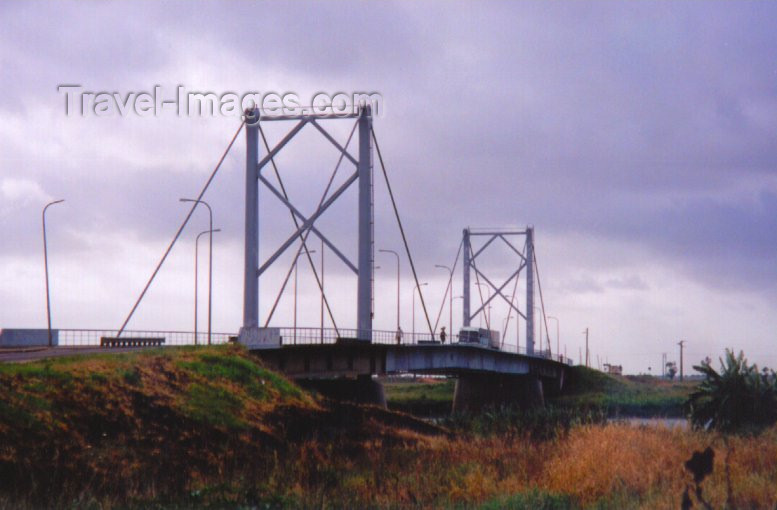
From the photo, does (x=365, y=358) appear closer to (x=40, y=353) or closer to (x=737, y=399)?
(x=40, y=353)

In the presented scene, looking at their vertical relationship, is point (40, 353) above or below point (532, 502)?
above

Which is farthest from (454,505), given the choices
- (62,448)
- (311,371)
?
(311,371)

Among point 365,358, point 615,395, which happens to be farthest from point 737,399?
point 615,395

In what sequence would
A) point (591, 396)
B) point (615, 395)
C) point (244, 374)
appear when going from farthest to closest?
point (591, 396) < point (615, 395) < point (244, 374)

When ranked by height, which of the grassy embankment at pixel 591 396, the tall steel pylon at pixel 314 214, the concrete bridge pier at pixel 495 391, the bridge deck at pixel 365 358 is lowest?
the grassy embankment at pixel 591 396

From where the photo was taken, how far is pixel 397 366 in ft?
189

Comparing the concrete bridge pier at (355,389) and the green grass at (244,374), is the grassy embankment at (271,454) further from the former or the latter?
the concrete bridge pier at (355,389)

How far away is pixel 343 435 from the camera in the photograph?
30.9m

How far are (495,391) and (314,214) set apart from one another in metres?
45.4

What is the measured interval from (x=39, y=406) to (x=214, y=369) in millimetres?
10702

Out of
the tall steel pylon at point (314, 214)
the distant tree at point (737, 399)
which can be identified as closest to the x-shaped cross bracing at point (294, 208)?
the tall steel pylon at point (314, 214)

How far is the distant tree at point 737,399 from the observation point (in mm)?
30688

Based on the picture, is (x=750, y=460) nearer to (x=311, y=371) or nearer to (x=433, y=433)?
(x=433, y=433)

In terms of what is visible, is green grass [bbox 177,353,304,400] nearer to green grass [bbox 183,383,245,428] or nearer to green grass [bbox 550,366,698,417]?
green grass [bbox 183,383,245,428]
